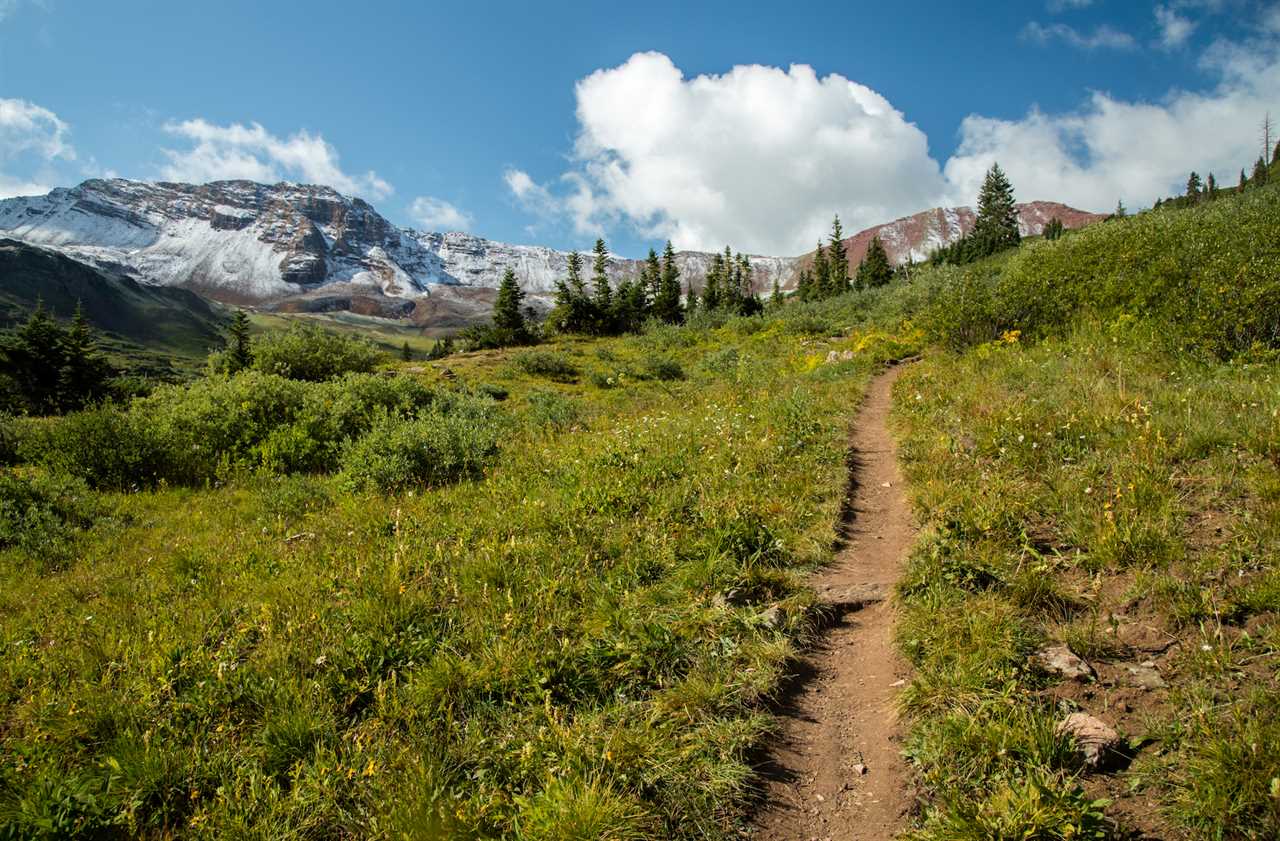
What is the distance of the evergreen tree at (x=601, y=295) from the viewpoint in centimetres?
5250

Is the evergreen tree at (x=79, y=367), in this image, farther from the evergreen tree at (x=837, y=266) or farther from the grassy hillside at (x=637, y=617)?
the evergreen tree at (x=837, y=266)

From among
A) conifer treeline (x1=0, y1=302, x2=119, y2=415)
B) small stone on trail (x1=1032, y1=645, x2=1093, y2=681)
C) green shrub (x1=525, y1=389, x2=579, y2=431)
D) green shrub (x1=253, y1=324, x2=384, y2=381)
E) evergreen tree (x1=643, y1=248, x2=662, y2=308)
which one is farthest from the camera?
evergreen tree (x1=643, y1=248, x2=662, y2=308)

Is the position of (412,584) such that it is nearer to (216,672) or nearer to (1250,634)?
(216,672)

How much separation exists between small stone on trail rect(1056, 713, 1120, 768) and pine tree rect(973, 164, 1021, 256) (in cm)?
9471

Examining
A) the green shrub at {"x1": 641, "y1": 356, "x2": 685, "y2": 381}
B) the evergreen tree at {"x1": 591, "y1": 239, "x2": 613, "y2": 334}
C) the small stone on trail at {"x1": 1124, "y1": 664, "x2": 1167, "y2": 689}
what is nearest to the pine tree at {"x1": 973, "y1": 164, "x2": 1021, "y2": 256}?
the evergreen tree at {"x1": 591, "y1": 239, "x2": 613, "y2": 334}

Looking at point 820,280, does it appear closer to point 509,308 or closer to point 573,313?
point 573,313

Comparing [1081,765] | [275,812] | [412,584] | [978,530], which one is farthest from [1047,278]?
[275,812]

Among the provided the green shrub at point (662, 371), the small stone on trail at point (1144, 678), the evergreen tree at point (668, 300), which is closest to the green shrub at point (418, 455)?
the small stone on trail at point (1144, 678)

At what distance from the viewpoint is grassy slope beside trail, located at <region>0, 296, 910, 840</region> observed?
313 cm

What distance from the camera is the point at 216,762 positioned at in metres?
3.41

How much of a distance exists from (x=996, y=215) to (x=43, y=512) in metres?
104

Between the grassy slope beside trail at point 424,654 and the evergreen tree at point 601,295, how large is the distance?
45267mm

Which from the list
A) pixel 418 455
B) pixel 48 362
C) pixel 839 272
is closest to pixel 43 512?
pixel 418 455

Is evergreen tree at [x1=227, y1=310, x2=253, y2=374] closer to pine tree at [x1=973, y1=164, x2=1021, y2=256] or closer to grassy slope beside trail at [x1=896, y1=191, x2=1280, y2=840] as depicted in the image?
grassy slope beside trail at [x1=896, y1=191, x2=1280, y2=840]
